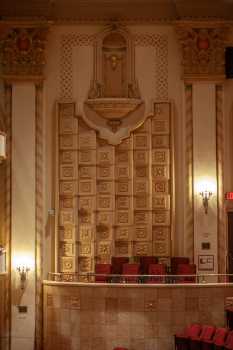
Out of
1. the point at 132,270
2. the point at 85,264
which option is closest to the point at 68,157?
the point at 85,264

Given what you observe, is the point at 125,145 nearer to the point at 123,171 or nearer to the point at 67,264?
the point at 123,171

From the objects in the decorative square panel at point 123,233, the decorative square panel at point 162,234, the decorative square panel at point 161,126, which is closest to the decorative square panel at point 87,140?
the decorative square panel at point 161,126

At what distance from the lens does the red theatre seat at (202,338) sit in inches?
739

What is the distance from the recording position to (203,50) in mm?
21844

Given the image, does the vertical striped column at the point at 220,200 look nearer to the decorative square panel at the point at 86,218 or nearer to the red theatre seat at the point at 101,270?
the red theatre seat at the point at 101,270

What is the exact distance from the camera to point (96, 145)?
72.6 feet

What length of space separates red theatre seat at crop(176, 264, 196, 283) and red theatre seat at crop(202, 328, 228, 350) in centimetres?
204

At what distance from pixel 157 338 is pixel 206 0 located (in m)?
8.50

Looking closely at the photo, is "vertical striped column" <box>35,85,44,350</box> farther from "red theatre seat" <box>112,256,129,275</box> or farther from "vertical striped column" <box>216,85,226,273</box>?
"vertical striped column" <box>216,85,226,273</box>

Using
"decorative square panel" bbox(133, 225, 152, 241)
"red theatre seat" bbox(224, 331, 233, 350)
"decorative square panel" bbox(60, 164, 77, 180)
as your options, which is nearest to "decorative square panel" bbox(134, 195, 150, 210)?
"decorative square panel" bbox(133, 225, 152, 241)

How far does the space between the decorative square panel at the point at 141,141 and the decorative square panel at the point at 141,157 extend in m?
0.16

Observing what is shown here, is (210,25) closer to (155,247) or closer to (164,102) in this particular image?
(164,102)

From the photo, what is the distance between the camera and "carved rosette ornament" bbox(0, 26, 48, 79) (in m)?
21.8

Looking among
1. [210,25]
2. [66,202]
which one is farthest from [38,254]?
[210,25]
